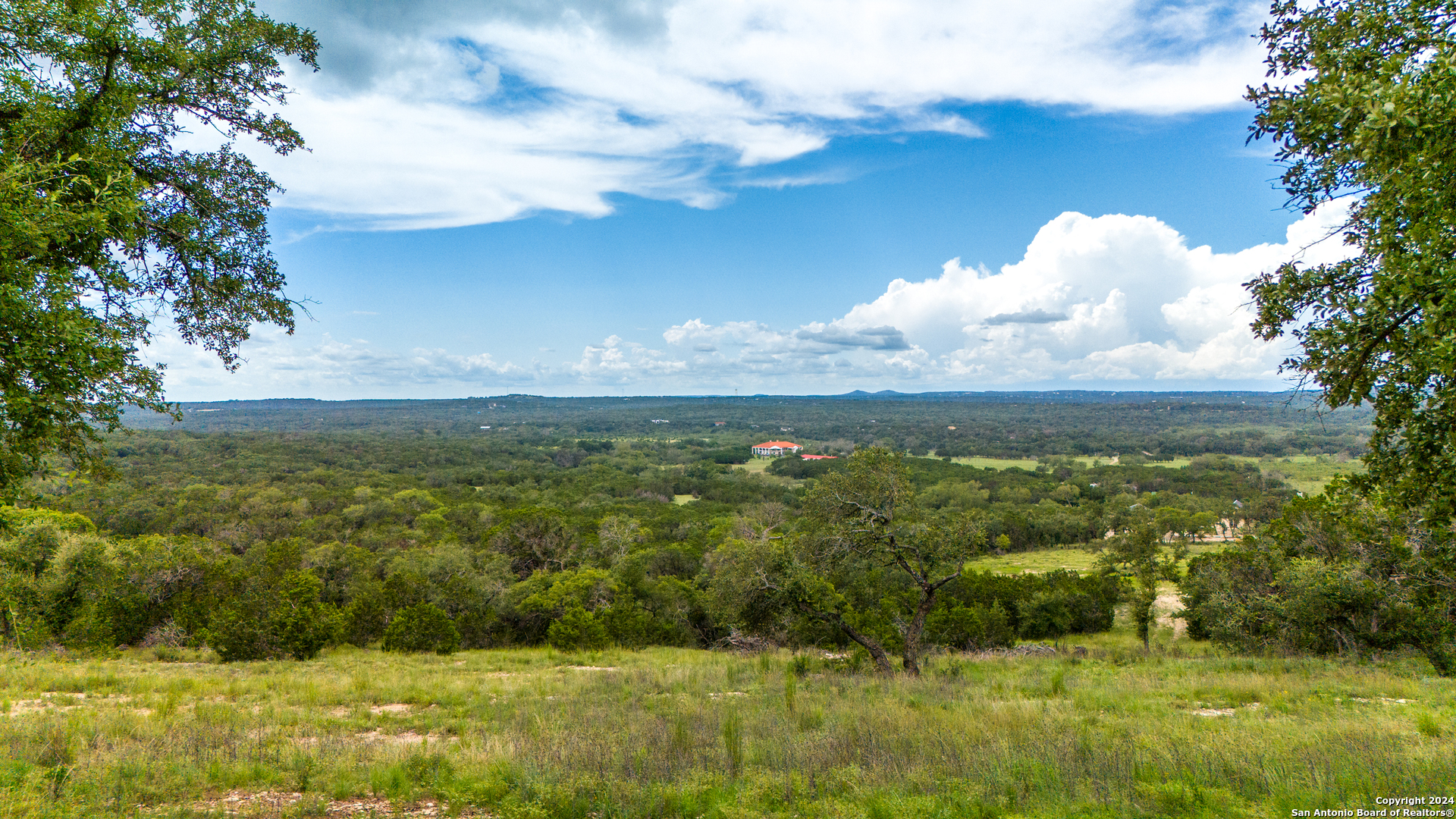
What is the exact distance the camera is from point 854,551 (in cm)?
1549

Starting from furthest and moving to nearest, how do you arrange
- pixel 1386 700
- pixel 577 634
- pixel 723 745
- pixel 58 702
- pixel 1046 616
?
pixel 1046 616
pixel 577 634
pixel 1386 700
pixel 58 702
pixel 723 745

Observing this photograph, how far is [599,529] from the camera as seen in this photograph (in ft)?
143

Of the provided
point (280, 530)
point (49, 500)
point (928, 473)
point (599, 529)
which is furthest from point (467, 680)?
point (928, 473)

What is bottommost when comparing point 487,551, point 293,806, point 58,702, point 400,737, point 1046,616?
point 1046,616

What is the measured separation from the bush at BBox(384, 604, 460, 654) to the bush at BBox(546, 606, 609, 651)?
12.2 ft

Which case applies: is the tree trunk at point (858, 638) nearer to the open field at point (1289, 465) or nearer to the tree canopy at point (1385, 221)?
the tree canopy at point (1385, 221)

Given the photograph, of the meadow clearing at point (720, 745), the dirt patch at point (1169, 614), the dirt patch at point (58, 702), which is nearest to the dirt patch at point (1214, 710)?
the meadow clearing at point (720, 745)

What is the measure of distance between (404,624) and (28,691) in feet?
37.6

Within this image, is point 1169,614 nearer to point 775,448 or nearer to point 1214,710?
point 1214,710

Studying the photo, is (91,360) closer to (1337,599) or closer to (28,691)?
(28,691)

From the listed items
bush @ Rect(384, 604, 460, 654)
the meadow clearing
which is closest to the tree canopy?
the meadow clearing

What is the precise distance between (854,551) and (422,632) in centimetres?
1687

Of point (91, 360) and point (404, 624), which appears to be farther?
point (404, 624)

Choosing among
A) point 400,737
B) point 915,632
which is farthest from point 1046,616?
point 400,737
